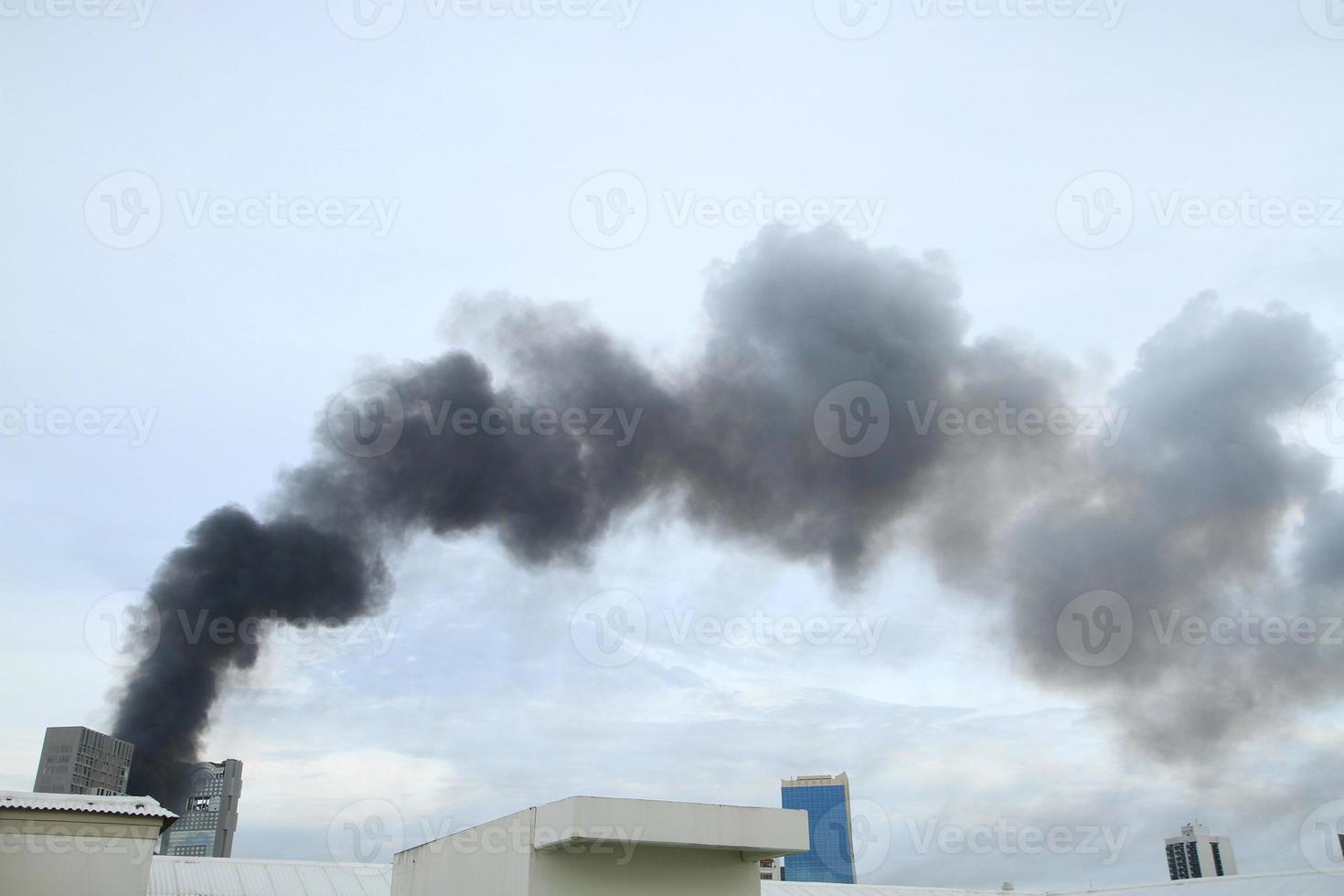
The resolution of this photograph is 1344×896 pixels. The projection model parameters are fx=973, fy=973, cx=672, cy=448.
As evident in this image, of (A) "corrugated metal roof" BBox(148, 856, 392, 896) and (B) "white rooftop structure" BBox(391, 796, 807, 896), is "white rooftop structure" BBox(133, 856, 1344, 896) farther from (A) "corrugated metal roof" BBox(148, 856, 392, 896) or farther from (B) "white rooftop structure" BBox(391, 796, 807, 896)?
(B) "white rooftop structure" BBox(391, 796, 807, 896)

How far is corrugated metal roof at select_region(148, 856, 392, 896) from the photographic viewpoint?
23547 mm

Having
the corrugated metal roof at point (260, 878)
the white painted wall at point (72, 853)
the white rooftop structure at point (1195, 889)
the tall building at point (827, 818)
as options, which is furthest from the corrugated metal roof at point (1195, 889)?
the tall building at point (827, 818)

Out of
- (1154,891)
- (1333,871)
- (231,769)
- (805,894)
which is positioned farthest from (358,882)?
(231,769)

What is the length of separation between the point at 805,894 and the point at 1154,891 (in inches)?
420

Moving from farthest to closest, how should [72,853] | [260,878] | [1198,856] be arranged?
[1198,856] → [260,878] → [72,853]

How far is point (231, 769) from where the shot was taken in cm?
7788

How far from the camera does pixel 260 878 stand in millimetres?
25016

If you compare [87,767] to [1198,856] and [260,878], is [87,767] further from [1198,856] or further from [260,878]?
[1198,856]

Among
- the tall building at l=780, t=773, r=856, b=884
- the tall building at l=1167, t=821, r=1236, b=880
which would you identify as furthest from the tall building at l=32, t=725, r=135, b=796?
the tall building at l=780, t=773, r=856, b=884

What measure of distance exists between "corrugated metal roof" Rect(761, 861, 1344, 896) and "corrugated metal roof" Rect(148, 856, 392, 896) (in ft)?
36.2

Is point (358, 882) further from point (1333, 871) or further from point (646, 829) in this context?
point (1333, 871)

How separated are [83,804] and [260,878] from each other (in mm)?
6733

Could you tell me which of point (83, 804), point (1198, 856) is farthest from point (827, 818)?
point (83, 804)

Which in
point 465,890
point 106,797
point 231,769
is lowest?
point 465,890
